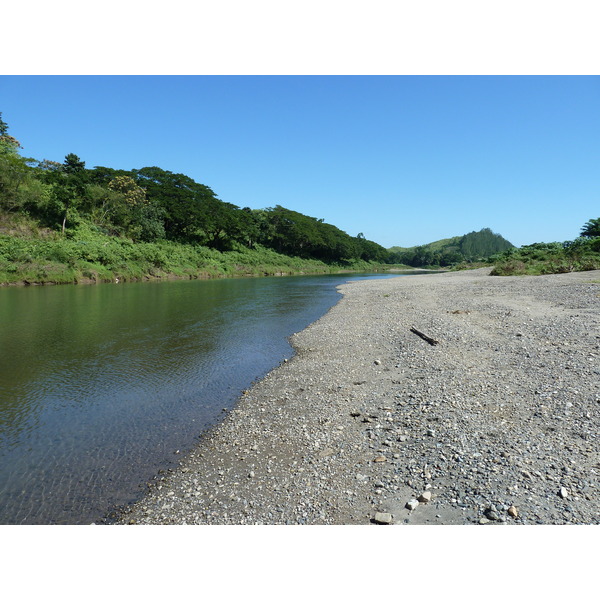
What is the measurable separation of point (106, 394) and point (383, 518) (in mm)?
7595

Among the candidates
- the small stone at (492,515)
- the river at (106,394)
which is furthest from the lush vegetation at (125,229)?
the small stone at (492,515)

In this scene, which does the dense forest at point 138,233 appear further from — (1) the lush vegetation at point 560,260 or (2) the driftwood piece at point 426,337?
(2) the driftwood piece at point 426,337

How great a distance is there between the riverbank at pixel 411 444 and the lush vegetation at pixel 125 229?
38.1m

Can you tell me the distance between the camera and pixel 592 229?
47.2m

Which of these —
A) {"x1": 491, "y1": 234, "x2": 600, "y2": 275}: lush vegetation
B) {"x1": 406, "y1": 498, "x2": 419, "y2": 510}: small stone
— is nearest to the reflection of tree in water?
{"x1": 406, "y1": 498, "x2": 419, "y2": 510}: small stone

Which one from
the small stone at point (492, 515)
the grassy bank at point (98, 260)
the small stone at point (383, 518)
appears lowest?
the small stone at point (383, 518)

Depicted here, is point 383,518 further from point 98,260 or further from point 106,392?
point 98,260

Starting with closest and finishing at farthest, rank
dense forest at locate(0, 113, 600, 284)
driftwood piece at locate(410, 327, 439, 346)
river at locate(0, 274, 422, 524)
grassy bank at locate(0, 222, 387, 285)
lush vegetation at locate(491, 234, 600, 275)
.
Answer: river at locate(0, 274, 422, 524)
driftwood piece at locate(410, 327, 439, 346)
lush vegetation at locate(491, 234, 600, 275)
grassy bank at locate(0, 222, 387, 285)
dense forest at locate(0, 113, 600, 284)

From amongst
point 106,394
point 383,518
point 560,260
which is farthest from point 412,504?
point 560,260

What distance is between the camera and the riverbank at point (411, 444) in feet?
14.4

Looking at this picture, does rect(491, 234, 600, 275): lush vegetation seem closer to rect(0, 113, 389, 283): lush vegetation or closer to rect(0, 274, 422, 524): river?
rect(0, 274, 422, 524): river

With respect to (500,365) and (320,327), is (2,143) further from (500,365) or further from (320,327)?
(500,365)

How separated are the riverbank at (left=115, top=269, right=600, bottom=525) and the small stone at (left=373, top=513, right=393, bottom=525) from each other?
1 centimetres

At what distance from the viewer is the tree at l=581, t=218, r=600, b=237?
153 ft
